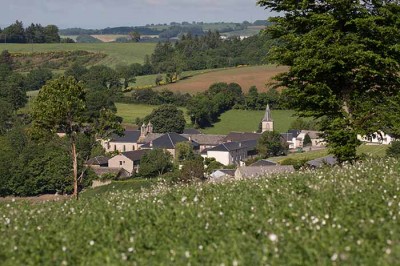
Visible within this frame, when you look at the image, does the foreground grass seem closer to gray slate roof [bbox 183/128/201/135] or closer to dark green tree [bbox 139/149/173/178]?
dark green tree [bbox 139/149/173/178]

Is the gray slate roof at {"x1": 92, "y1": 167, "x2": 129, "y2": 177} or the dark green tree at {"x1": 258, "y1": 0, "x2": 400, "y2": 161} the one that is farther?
the gray slate roof at {"x1": 92, "y1": 167, "x2": 129, "y2": 177}

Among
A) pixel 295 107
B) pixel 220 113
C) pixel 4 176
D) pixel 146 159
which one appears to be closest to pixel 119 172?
pixel 146 159

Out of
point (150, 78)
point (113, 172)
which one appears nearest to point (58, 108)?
point (113, 172)

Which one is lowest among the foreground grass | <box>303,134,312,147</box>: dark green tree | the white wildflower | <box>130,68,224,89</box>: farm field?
<box>303,134,312,147</box>: dark green tree

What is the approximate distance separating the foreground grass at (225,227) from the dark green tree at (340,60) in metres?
6.59

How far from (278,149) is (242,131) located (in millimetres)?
20162

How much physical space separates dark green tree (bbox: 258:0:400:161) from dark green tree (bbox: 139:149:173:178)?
67.6 m

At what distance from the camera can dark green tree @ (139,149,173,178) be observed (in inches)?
3452

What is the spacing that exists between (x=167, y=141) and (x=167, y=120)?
13779mm

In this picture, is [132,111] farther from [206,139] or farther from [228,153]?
[228,153]

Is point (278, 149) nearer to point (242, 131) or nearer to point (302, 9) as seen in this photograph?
point (242, 131)

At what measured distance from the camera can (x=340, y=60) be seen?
18.9 metres

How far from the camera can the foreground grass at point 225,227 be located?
27.1ft

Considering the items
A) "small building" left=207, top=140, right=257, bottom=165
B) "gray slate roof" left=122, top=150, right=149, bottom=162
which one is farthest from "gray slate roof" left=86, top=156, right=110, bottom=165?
"small building" left=207, top=140, right=257, bottom=165
